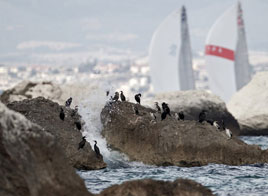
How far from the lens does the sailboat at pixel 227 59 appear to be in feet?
285

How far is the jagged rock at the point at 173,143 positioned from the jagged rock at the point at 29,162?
873cm

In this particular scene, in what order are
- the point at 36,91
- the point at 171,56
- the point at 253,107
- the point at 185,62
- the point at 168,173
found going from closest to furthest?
the point at 168,173 → the point at 36,91 → the point at 253,107 → the point at 171,56 → the point at 185,62

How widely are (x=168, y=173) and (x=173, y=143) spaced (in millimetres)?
1635

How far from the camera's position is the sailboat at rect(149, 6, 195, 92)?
276 feet

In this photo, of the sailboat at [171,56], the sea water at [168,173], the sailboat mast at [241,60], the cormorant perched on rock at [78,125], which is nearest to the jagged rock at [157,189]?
the sea water at [168,173]

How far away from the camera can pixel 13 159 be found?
13312mm

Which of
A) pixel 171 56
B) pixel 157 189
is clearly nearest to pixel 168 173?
pixel 157 189

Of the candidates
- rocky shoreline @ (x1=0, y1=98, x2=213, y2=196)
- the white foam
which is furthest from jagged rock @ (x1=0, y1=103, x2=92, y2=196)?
the white foam

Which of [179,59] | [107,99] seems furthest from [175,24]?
[107,99]

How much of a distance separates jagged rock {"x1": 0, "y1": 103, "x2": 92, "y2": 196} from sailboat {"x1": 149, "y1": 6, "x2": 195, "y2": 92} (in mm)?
69539

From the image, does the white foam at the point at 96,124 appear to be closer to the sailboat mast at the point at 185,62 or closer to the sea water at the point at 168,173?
the sea water at the point at 168,173

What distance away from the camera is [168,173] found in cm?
2066

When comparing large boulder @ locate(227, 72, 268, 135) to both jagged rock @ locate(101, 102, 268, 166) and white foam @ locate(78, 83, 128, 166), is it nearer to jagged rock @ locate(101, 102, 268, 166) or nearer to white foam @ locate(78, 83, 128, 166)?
white foam @ locate(78, 83, 128, 166)

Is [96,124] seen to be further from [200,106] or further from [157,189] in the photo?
[200,106]
